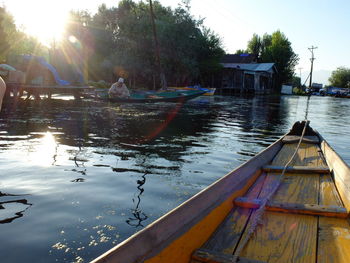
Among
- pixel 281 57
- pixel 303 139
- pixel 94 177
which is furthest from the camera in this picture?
pixel 281 57

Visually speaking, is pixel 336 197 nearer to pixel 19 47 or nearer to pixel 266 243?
pixel 266 243

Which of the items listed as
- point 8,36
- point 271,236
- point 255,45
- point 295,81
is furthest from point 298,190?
point 295,81

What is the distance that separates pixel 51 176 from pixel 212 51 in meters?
39.9

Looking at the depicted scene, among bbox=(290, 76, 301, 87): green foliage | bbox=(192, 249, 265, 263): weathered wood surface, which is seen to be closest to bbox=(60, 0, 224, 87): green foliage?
bbox=(192, 249, 265, 263): weathered wood surface

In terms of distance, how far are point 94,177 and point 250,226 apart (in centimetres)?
361

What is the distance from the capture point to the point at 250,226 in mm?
2504

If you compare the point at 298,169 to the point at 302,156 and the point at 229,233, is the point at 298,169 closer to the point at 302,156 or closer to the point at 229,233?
the point at 302,156

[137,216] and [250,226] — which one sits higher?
[250,226]

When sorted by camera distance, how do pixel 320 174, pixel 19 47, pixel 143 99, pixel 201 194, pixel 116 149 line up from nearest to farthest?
pixel 201 194 < pixel 320 174 < pixel 116 149 < pixel 143 99 < pixel 19 47

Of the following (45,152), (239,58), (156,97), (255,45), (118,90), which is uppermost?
(255,45)

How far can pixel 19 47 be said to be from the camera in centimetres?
5100

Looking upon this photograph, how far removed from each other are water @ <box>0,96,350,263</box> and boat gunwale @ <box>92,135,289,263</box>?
1321 mm

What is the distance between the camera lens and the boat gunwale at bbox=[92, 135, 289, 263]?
1.58 metres

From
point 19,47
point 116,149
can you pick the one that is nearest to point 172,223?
point 116,149
